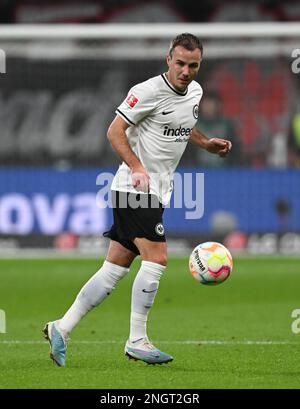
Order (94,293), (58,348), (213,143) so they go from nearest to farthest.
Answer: (58,348) → (94,293) → (213,143)

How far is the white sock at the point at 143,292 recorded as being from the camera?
740cm

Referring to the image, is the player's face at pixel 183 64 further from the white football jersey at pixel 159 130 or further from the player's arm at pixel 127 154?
the player's arm at pixel 127 154

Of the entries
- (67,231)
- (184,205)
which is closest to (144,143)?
(184,205)

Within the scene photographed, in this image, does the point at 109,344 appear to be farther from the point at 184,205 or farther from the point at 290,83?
the point at 290,83

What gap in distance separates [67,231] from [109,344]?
9.50 metres

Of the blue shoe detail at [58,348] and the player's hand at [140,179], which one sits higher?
the player's hand at [140,179]

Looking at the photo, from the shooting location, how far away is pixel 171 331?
374 inches

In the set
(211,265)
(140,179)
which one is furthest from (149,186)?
(211,265)

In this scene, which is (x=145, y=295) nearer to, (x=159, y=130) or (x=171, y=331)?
(x=159, y=130)

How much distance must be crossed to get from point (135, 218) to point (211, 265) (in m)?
0.59

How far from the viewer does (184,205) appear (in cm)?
1700

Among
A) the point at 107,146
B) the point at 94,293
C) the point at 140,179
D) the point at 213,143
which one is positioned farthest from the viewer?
the point at 107,146

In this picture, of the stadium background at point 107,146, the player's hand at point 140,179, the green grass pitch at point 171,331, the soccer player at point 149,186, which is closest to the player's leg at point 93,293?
the soccer player at point 149,186

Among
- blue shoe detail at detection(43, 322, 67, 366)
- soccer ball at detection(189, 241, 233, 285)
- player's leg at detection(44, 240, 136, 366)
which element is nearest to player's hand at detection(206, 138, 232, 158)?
soccer ball at detection(189, 241, 233, 285)
